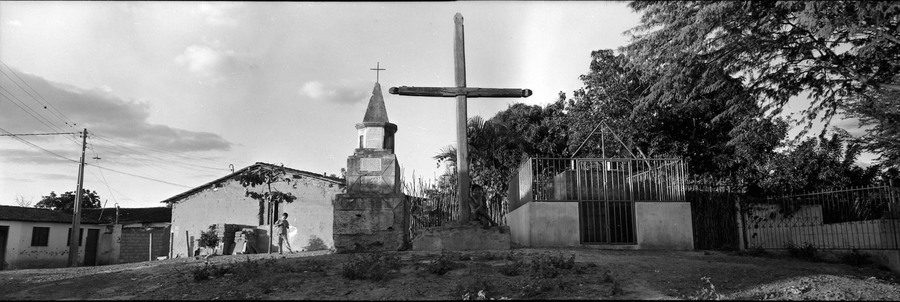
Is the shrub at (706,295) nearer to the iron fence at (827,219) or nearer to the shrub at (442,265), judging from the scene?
the shrub at (442,265)

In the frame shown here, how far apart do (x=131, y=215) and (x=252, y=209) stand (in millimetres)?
16670

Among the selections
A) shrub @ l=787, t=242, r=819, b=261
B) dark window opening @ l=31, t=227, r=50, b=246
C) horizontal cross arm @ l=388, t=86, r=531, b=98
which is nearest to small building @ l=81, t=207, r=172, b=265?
dark window opening @ l=31, t=227, r=50, b=246

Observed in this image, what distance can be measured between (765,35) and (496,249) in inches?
285

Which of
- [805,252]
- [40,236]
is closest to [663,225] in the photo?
[805,252]

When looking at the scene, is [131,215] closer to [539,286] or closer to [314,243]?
[314,243]

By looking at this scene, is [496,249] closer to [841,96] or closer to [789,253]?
[789,253]

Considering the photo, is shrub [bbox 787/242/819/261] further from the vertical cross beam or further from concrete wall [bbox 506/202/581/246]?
the vertical cross beam

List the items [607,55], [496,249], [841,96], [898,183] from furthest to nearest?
1. [607,55]
2. [898,183]
3. [841,96]
4. [496,249]

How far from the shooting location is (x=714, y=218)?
55.2 ft

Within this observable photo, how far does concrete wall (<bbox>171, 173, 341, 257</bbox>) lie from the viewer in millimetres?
28641

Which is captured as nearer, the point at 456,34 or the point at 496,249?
the point at 496,249

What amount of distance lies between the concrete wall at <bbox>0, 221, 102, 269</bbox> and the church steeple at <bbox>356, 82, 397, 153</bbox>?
25.5m

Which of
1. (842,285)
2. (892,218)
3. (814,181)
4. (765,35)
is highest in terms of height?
(765,35)

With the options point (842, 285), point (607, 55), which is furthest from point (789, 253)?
point (607, 55)
